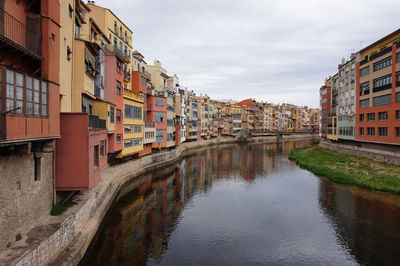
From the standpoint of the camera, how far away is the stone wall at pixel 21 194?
1212 cm

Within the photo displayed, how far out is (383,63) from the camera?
4881cm

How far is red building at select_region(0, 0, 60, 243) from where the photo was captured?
11.8 meters

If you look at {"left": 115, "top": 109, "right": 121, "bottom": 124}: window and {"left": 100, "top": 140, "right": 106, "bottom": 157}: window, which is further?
{"left": 115, "top": 109, "right": 121, "bottom": 124}: window

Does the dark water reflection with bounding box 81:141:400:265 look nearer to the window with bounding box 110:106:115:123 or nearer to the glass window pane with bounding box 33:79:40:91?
the window with bounding box 110:106:115:123

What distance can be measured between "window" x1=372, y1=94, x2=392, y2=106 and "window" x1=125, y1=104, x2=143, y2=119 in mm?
40863

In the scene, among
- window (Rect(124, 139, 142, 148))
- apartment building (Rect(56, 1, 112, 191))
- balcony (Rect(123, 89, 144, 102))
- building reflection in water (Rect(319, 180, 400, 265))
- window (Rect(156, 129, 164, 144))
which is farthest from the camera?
window (Rect(156, 129, 164, 144))

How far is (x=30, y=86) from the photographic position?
13.1 metres

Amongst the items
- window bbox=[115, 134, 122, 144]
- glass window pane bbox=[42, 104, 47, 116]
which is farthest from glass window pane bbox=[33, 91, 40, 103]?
window bbox=[115, 134, 122, 144]

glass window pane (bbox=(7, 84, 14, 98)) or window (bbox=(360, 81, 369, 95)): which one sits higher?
window (bbox=(360, 81, 369, 95))

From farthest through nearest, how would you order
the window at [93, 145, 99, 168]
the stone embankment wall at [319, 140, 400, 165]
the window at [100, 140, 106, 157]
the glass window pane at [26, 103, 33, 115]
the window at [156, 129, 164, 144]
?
the window at [156, 129, 164, 144] → the stone embankment wall at [319, 140, 400, 165] → the window at [100, 140, 106, 157] → the window at [93, 145, 99, 168] → the glass window pane at [26, 103, 33, 115]

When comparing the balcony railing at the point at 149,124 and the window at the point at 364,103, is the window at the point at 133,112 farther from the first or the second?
the window at the point at 364,103

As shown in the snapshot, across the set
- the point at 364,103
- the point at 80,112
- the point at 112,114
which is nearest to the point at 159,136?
the point at 112,114

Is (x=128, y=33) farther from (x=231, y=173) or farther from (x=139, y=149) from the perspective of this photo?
(x=231, y=173)

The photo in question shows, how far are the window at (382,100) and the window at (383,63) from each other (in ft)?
17.0
